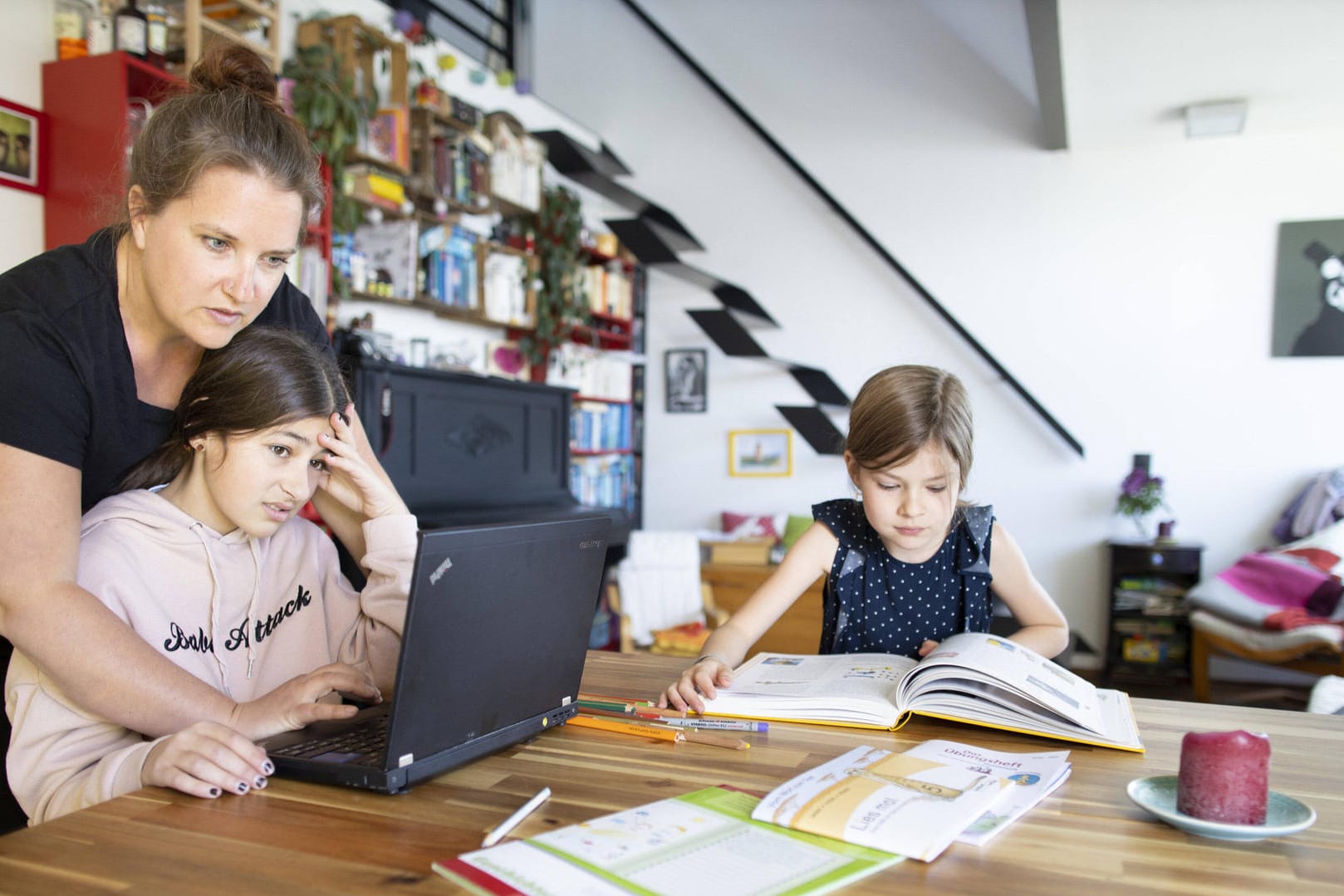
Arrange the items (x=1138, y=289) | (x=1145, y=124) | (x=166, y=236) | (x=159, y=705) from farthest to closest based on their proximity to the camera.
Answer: (x=1138, y=289) → (x=1145, y=124) → (x=166, y=236) → (x=159, y=705)

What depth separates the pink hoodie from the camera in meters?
0.89

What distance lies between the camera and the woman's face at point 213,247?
3.39 feet

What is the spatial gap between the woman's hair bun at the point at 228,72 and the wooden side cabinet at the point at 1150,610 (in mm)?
4209

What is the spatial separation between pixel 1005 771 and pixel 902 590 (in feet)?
2.64

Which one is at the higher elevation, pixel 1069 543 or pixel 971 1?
pixel 971 1

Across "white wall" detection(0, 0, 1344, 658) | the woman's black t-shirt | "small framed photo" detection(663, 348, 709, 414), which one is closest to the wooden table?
the woman's black t-shirt

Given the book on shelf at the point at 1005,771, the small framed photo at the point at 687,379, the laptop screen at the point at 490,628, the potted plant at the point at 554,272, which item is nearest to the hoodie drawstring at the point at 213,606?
the laptop screen at the point at 490,628

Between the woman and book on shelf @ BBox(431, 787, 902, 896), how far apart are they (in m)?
0.30

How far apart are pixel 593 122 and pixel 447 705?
17.5 feet

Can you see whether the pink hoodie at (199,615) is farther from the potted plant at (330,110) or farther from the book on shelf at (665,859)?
the potted plant at (330,110)

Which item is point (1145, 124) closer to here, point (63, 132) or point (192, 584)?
point (63, 132)

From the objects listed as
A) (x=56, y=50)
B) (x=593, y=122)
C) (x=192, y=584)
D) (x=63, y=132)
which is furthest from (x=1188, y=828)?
(x=593, y=122)

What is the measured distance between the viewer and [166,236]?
105 cm

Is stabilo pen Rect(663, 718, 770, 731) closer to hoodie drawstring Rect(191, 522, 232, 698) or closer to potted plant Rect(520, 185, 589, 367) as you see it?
hoodie drawstring Rect(191, 522, 232, 698)
